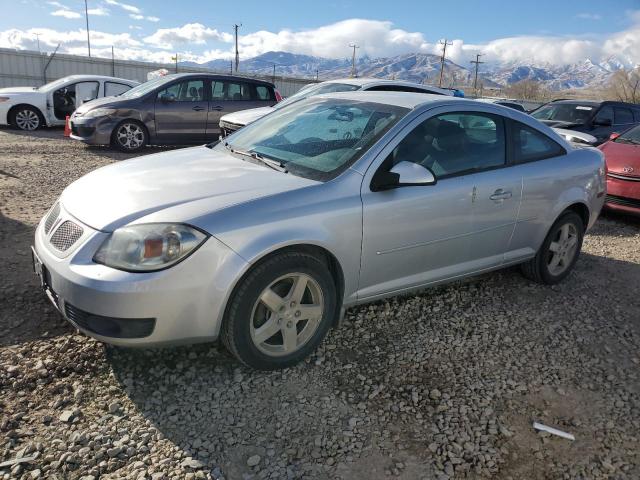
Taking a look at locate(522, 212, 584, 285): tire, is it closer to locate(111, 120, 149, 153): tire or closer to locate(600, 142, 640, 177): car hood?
locate(600, 142, 640, 177): car hood

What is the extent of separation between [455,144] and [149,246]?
2.23 meters

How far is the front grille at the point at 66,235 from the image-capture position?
2752 millimetres

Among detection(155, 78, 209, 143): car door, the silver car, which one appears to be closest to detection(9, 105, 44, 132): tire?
detection(155, 78, 209, 143): car door

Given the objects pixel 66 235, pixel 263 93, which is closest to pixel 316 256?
pixel 66 235

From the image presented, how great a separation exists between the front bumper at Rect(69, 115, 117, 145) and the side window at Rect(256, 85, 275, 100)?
311cm

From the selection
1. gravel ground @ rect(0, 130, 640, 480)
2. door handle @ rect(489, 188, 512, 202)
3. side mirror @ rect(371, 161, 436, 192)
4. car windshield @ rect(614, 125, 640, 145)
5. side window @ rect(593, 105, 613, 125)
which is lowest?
gravel ground @ rect(0, 130, 640, 480)

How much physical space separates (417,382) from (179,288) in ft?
4.82

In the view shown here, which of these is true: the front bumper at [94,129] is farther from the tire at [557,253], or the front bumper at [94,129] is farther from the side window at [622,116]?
the side window at [622,116]

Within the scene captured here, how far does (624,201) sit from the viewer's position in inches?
276

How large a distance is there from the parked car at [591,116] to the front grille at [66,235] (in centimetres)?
1054

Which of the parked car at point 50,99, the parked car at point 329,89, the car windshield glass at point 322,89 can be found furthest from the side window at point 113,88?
the car windshield glass at point 322,89

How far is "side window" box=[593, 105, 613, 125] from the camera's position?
1122 cm

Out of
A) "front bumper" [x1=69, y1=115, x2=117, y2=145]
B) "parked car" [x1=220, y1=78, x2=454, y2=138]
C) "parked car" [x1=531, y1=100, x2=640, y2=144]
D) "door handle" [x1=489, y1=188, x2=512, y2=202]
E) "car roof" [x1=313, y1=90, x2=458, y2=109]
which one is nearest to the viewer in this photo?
"car roof" [x1=313, y1=90, x2=458, y2=109]

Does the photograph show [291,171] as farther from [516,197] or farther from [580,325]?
[580,325]
